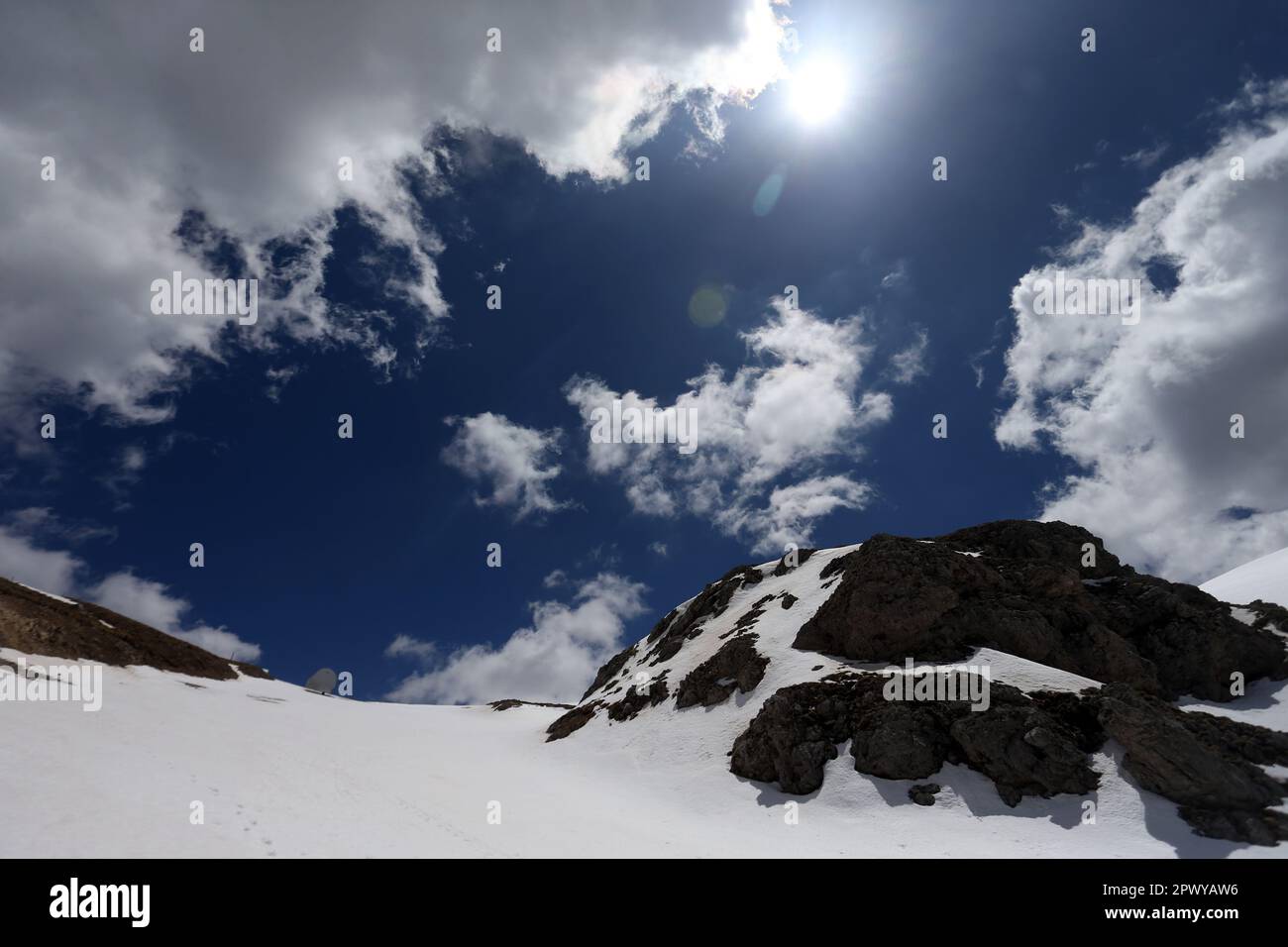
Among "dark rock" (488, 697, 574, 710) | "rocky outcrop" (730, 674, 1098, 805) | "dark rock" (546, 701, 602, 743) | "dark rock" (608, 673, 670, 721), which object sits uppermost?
"rocky outcrop" (730, 674, 1098, 805)

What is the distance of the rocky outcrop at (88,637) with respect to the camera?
3591cm

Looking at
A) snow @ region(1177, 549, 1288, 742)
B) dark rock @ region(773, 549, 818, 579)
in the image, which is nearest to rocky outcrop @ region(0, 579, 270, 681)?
dark rock @ region(773, 549, 818, 579)

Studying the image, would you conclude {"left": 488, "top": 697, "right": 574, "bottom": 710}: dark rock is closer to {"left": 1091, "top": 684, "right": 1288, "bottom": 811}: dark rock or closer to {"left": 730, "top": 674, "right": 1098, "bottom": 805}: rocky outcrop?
{"left": 730, "top": 674, "right": 1098, "bottom": 805}: rocky outcrop

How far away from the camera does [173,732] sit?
91.2 feet

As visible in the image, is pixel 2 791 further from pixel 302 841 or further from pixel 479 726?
pixel 479 726

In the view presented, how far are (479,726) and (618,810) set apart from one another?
139 feet

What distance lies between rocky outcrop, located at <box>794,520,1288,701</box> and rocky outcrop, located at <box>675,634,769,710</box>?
4.00m

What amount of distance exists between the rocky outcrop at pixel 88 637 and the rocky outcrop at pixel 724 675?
42779 mm

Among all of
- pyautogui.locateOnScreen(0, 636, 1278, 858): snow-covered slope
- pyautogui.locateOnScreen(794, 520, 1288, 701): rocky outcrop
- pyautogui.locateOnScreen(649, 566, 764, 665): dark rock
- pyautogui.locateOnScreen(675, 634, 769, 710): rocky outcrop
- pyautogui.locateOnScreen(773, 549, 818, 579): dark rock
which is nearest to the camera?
pyautogui.locateOnScreen(0, 636, 1278, 858): snow-covered slope

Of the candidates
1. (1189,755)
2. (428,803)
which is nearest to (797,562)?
(1189,755)

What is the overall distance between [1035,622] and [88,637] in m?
68.0

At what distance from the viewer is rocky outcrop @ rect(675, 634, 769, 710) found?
3944 cm

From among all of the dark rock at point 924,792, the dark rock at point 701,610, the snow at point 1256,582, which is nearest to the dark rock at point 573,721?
the dark rock at point 701,610
